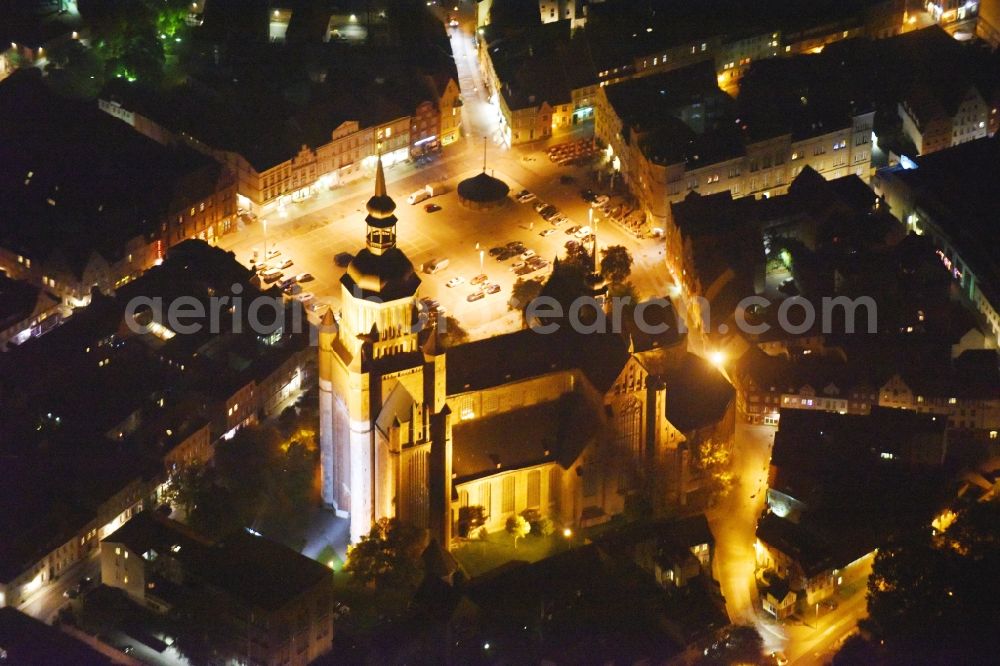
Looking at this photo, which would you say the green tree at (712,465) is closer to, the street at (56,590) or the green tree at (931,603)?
the green tree at (931,603)

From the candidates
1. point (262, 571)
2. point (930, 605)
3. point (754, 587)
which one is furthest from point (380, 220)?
point (930, 605)

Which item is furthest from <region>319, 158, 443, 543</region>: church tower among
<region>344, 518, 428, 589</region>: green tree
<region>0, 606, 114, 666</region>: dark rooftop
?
<region>0, 606, 114, 666</region>: dark rooftop

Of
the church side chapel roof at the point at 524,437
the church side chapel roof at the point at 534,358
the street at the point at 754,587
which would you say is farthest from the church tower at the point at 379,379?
the street at the point at 754,587

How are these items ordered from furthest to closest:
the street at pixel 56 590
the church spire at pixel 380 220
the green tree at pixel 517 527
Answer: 1. the green tree at pixel 517 527
2. the street at pixel 56 590
3. the church spire at pixel 380 220

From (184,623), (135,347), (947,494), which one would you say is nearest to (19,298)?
(135,347)

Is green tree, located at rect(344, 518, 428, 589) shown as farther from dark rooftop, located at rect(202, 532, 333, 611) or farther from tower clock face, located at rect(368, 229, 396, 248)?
tower clock face, located at rect(368, 229, 396, 248)

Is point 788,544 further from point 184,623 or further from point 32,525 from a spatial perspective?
point 32,525
